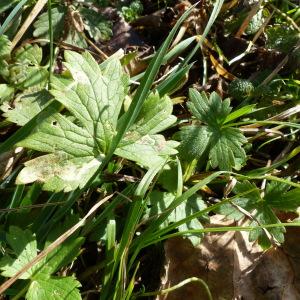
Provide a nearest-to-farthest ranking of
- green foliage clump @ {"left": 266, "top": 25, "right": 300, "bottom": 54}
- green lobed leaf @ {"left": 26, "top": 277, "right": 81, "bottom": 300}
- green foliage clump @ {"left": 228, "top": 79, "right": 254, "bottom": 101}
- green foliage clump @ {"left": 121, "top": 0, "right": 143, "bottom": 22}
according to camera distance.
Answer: green lobed leaf @ {"left": 26, "top": 277, "right": 81, "bottom": 300} < green foliage clump @ {"left": 228, "top": 79, "right": 254, "bottom": 101} < green foliage clump @ {"left": 266, "top": 25, "right": 300, "bottom": 54} < green foliage clump @ {"left": 121, "top": 0, "right": 143, "bottom": 22}

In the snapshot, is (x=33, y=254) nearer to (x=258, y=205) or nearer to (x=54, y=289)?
(x=54, y=289)

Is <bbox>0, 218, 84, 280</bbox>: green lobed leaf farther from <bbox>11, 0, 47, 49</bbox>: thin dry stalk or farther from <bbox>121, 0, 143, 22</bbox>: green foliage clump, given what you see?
<bbox>121, 0, 143, 22</bbox>: green foliage clump

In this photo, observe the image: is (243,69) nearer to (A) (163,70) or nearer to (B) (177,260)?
(A) (163,70)

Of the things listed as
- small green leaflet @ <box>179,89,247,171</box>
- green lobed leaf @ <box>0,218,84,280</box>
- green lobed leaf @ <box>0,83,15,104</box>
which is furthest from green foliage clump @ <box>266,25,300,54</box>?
green lobed leaf @ <box>0,218,84,280</box>

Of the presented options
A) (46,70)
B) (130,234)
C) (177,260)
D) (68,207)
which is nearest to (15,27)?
(46,70)

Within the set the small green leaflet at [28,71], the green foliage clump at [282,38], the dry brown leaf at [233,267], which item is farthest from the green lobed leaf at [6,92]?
the green foliage clump at [282,38]

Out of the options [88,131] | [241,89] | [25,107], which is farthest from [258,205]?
[25,107]
